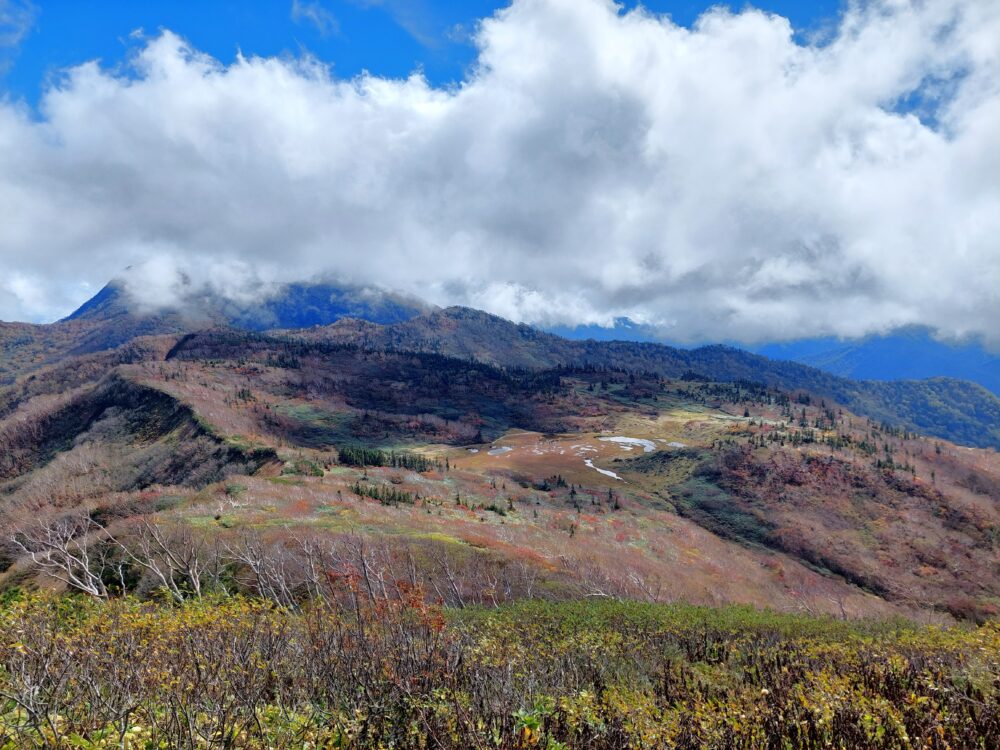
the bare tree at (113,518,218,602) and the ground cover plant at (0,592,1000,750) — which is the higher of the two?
the ground cover plant at (0,592,1000,750)

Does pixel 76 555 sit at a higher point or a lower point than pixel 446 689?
lower

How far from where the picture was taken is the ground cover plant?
8398mm

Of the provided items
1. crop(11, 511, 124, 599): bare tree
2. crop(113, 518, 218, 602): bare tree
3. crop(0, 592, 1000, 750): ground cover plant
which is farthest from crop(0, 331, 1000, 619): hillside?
crop(0, 592, 1000, 750): ground cover plant

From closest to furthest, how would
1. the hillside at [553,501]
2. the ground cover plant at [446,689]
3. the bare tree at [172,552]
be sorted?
the ground cover plant at [446,689]
the bare tree at [172,552]
the hillside at [553,501]

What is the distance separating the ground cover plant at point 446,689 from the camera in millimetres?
8398

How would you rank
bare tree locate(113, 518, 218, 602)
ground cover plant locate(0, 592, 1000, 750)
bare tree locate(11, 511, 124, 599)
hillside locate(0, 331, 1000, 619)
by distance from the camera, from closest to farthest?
ground cover plant locate(0, 592, 1000, 750) → bare tree locate(113, 518, 218, 602) → bare tree locate(11, 511, 124, 599) → hillside locate(0, 331, 1000, 619)

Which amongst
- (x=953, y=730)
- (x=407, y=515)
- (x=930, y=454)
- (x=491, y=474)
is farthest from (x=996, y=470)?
(x=953, y=730)

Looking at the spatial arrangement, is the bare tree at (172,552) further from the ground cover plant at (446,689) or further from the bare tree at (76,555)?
the ground cover plant at (446,689)

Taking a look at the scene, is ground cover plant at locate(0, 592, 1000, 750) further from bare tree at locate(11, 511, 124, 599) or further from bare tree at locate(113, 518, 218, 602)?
bare tree at locate(11, 511, 124, 599)

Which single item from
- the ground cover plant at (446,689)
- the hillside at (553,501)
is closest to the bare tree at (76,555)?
the hillside at (553,501)

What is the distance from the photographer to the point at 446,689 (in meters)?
10.5

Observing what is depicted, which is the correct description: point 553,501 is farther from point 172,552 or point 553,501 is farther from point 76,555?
point 76,555

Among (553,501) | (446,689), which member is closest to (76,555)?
(446,689)

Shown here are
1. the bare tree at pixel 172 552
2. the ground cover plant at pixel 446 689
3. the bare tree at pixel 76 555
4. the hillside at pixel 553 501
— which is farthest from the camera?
the hillside at pixel 553 501
